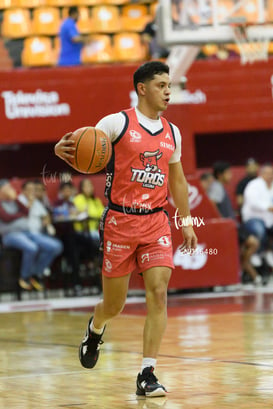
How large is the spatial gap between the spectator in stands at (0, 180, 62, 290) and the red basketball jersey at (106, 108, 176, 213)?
28.3 feet

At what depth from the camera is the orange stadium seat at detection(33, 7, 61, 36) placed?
19422mm

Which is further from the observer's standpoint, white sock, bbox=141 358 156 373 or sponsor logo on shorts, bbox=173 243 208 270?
sponsor logo on shorts, bbox=173 243 208 270

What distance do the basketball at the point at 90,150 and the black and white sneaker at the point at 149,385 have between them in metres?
1.26

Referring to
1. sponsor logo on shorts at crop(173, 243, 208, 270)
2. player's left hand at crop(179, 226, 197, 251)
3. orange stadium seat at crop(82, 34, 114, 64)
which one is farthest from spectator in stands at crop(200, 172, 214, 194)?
player's left hand at crop(179, 226, 197, 251)

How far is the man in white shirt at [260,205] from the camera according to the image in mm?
15320

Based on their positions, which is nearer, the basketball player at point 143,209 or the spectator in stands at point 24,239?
the basketball player at point 143,209

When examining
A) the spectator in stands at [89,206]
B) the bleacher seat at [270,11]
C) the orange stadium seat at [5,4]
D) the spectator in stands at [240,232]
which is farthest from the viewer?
the orange stadium seat at [5,4]

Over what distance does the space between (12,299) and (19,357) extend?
7420 mm

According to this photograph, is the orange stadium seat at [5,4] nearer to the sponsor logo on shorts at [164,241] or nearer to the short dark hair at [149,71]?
the short dark hair at [149,71]

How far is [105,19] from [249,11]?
5.95 m

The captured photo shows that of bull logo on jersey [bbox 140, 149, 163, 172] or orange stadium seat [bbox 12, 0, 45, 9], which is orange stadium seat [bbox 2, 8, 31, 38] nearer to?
orange stadium seat [bbox 12, 0, 45, 9]

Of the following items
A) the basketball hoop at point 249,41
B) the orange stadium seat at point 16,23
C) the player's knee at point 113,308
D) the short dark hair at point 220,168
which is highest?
the orange stadium seat at point 16,23

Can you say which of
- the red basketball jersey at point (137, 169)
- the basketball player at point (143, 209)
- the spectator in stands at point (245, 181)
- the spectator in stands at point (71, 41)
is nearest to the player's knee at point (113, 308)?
the basketball player at point (143, 209)

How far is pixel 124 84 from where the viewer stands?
1727cm
